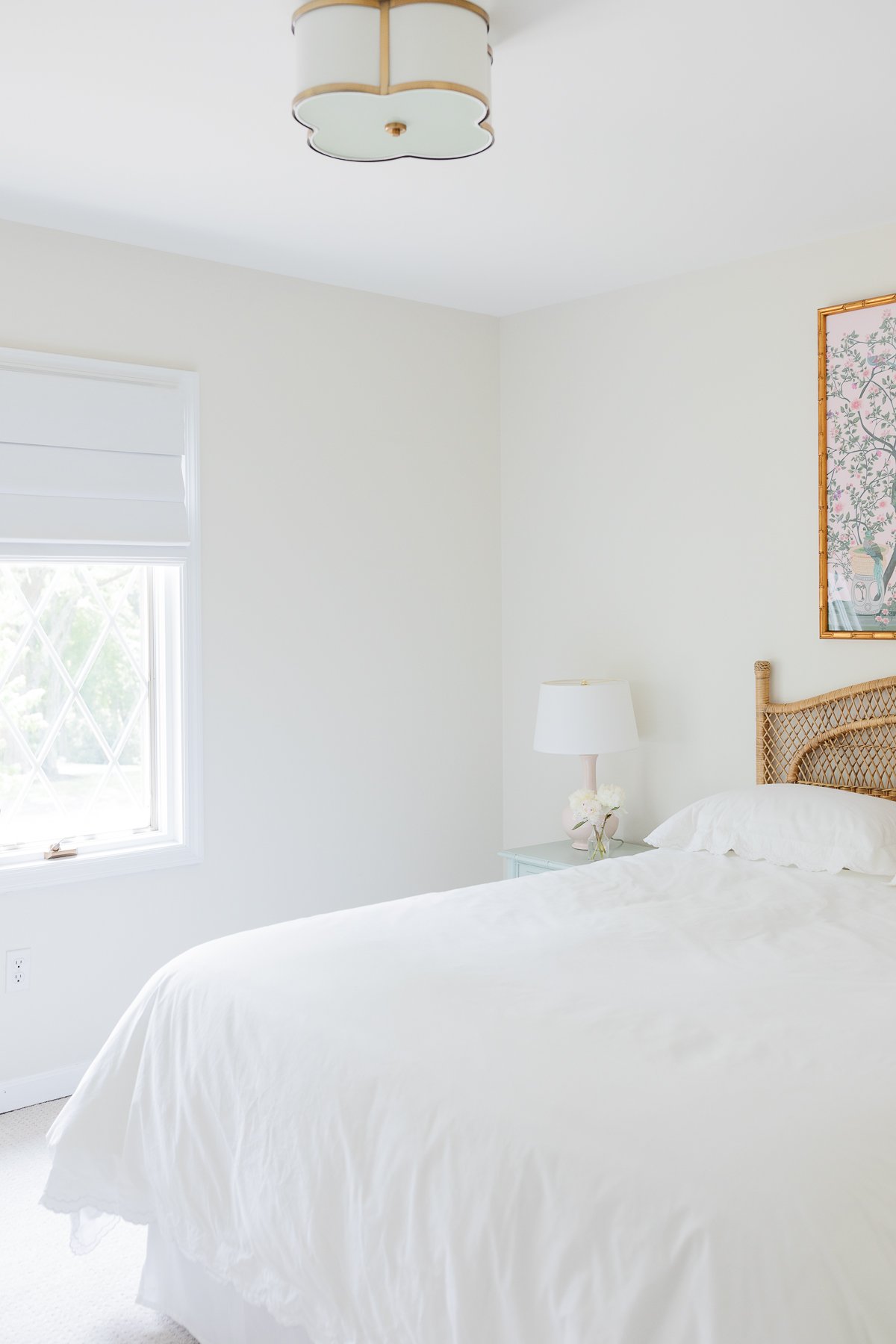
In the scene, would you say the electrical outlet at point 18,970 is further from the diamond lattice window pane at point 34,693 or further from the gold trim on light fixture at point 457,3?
the gold trim on light fixture at point 457,3

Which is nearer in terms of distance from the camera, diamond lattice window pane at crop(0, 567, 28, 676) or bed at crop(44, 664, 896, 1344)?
bed at crop(44, 664, 896, 1344)

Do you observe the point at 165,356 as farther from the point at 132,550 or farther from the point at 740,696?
the point at 740,696

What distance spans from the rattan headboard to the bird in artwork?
282mm

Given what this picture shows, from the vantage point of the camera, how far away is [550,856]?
386cm

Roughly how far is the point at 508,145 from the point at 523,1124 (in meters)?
2.25

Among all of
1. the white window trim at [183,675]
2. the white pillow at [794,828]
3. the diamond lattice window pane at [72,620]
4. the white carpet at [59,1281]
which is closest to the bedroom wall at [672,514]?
the white pillow at [794,828]

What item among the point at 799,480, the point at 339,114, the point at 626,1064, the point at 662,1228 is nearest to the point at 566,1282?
the point at 662,1228

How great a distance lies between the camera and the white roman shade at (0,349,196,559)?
3.26 meters

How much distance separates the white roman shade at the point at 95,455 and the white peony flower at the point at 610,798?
1.59 meters

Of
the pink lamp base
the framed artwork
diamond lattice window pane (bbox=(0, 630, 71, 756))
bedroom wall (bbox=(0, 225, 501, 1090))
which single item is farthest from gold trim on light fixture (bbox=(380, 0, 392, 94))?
the pink lamp base

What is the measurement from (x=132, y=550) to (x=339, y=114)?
5.47 feet

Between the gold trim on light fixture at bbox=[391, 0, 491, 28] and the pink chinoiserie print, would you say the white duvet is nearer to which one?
the pink chinoiserie print

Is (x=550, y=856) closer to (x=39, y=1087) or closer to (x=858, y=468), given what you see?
(x=858, y=468)

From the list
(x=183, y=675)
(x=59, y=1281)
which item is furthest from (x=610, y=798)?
(x=59, y=1281)
